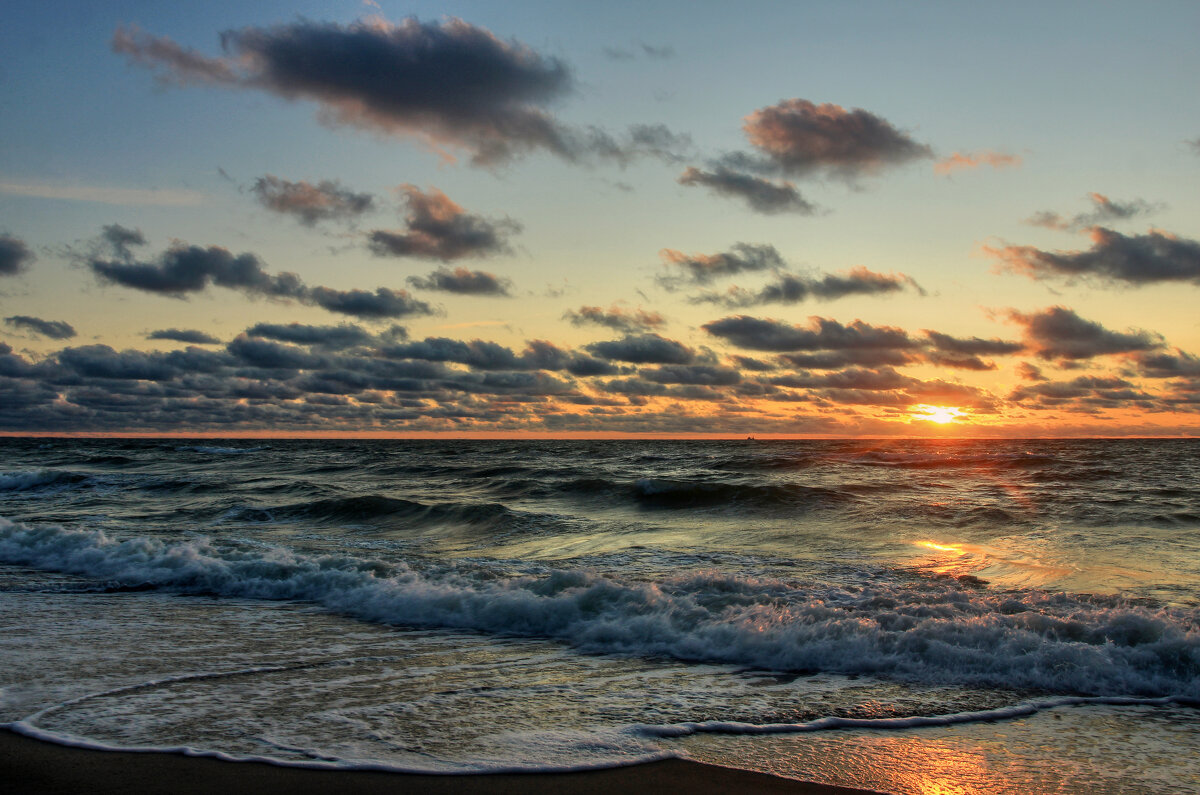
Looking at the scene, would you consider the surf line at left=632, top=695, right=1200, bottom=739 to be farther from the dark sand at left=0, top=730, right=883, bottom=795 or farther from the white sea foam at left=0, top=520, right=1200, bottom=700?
the dark sand at left=0, top=730, right=883, bottom=795

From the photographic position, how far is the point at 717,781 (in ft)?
14.3

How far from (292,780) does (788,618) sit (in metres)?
5.31

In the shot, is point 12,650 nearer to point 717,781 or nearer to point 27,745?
point 27,745

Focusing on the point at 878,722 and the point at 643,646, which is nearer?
the point at 878,722

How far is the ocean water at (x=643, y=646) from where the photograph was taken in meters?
4.87

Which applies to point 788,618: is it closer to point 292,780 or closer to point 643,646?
point 643,646

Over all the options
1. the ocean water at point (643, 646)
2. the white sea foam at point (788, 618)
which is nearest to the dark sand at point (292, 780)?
the ocean water at point (643, 646)

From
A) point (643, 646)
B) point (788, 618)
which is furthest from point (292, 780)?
point (788, 618)

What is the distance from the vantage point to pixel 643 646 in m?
7.78

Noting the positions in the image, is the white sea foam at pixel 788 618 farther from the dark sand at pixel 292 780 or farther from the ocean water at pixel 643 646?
the dark sand at pixel 292 780

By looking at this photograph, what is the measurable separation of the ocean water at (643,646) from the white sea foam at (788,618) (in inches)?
1.3

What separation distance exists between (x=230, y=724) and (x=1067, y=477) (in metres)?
29.3

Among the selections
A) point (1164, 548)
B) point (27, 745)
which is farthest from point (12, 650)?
point (1164, 548)

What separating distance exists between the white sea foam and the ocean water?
34mm
